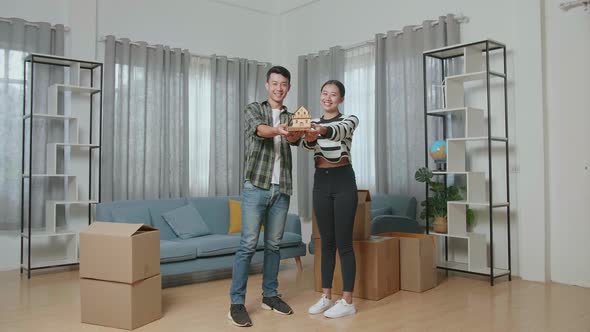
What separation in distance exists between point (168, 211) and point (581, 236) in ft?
11.0

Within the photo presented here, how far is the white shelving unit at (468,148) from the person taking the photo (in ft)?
13.1

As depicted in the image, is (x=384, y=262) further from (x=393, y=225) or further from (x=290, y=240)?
(x=290, y=240)

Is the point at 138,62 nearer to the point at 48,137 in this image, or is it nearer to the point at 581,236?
the point at 48,137

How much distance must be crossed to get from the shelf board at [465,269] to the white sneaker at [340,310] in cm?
142

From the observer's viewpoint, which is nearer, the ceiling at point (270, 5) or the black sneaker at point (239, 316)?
the black sneaker at point (239, 316)

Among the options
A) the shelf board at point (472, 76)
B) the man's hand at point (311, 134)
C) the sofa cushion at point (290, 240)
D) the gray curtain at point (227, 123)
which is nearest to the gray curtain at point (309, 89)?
the gray curtain at point (227, 123)

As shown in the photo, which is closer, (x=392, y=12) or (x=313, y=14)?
(x=392, y=12)

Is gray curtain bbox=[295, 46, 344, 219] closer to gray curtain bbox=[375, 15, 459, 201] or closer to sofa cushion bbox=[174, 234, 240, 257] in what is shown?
gray curtain bbox=[375, 15, 459, 201]

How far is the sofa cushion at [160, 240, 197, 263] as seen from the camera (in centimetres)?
379

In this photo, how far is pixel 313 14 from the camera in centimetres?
600

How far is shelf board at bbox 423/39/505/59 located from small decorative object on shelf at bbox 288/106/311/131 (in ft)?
6.49

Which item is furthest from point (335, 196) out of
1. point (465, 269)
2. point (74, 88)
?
point (74, 88)

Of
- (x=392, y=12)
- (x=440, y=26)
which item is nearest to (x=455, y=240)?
(x=440, y=26)

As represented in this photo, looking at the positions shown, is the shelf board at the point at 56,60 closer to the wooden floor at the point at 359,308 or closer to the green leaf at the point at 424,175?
the wooden floor at the point at 359,308
